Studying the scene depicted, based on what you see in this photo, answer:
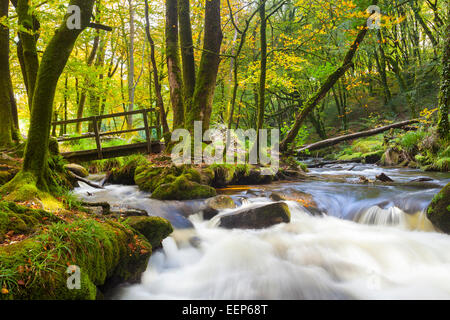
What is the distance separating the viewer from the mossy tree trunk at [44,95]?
3.97 meters

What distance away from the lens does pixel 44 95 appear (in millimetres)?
4039

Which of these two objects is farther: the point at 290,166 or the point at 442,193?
the point at 290,166

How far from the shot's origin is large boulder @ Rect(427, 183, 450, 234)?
14.5 feet

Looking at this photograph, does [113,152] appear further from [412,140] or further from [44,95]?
[412,140]

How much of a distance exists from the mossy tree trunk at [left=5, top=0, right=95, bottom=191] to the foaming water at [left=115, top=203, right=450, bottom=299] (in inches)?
91.8

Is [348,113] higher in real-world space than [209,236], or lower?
higher

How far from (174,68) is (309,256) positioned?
7698 mm

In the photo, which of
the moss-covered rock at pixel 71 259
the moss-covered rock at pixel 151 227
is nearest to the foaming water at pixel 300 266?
the moss-covered rock at pixel 151 227

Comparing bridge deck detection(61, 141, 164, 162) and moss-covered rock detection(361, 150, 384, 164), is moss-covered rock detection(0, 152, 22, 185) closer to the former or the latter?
bridge deck detection(61, 141, 164, 162)

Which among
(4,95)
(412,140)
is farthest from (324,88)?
(4,95)
